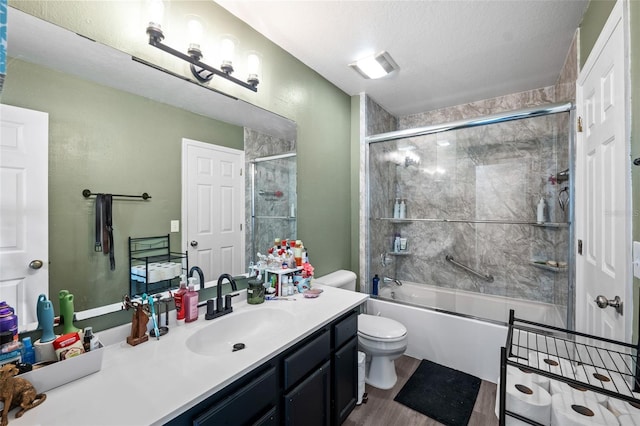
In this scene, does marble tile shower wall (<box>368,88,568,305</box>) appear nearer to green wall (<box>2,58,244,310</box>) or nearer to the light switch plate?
the light switch plate

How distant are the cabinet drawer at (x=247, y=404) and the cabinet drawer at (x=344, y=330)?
1.58ft

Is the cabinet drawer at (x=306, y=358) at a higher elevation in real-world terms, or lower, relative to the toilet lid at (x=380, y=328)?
higher

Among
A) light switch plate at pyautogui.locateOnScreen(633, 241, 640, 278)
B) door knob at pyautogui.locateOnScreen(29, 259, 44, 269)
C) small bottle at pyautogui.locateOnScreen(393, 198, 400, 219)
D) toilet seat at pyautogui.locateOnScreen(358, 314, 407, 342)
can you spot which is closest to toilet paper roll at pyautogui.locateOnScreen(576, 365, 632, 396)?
light switch plate at pyautogui.locateOnScreen(633, 241, 640, 278)

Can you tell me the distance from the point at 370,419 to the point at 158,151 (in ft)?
6.65

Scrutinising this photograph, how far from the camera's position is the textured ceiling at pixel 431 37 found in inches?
63.5

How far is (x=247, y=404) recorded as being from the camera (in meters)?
1.01

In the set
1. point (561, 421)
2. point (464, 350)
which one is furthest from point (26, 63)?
point (464, 350)

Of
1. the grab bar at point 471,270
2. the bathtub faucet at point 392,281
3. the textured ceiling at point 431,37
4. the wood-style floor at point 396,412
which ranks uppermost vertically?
the textured ceiling at point 431,37

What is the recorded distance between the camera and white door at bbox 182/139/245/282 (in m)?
1.44

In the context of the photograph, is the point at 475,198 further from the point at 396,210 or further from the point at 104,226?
the point at 104,226

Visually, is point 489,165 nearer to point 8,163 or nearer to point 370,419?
point 370,419

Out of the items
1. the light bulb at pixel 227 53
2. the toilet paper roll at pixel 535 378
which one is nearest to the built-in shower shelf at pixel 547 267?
the toilet paper roll at pixel 535 378

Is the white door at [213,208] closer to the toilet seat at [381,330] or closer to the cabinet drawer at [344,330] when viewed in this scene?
the cabinet drawer at [344,330]

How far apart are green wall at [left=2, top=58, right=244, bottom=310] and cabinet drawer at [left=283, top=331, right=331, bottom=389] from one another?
2.61 ft
